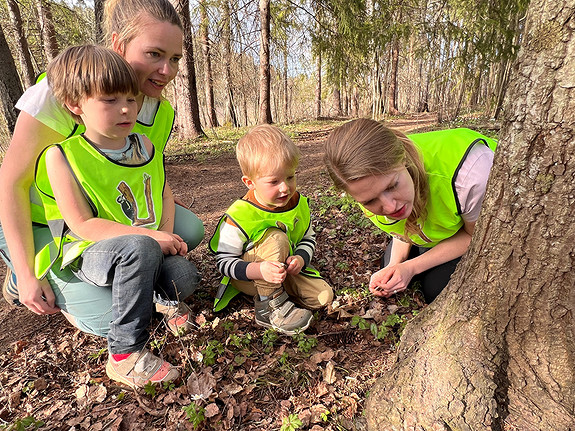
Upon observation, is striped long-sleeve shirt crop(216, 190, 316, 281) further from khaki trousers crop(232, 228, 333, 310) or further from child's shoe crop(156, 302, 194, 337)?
child's shoe crop(156, 302, 194, 337)

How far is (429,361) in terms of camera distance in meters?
1.46

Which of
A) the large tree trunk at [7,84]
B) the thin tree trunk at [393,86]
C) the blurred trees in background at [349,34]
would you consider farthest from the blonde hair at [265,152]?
the thin tree trunk at [393,86]

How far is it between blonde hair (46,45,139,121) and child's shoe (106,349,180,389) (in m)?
1.37

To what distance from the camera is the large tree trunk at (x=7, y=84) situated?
4.91 metres

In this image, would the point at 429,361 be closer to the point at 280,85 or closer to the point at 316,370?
the point at 316,370

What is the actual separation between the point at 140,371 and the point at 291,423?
2.71 feet

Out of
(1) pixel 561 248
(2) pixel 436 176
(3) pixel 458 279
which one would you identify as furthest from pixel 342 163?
(1) pixel 561 248

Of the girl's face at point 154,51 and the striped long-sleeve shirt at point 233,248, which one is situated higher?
the girl's face at point 154,51

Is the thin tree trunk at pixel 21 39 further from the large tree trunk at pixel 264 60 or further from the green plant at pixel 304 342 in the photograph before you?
the green plant at pixel 304 342

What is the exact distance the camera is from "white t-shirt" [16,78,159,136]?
1.84 meters

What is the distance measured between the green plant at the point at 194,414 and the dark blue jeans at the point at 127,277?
1.44 feet

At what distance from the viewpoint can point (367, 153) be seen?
1612 mm

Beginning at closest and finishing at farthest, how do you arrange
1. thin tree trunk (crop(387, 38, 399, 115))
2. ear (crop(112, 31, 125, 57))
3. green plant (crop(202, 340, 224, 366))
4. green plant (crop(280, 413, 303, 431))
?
1. green plant (crop(280, 413, 303, 431))
2. green plant (crop(202, 340, 224, 366))
3. ear (crop(112, 31, 125, 57))
4. thin tree trunk (crop(387, 38, 399, 115))

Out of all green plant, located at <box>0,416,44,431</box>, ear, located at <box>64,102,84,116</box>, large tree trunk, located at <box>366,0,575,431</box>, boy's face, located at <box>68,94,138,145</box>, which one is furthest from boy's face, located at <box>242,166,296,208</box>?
green plant, located at <box>0,416,44,431</box>
